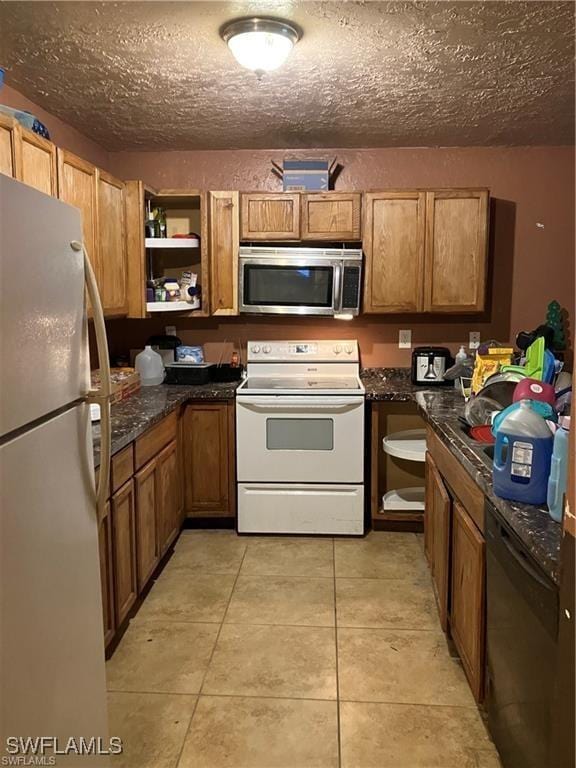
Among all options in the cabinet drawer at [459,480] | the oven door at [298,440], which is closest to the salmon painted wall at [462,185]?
the oven door at [298,440]

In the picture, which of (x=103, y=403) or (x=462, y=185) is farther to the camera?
(x=462, y=185)

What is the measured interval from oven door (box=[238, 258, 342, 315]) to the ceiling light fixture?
1.47 meters

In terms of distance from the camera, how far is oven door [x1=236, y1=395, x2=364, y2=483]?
3.53 m

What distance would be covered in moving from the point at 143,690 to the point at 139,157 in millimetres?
3165

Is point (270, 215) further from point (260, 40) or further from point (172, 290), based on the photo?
point (260, 40)

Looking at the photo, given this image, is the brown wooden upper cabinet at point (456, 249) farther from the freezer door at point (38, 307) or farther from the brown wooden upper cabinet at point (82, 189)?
the freezer door at point (38, 307)

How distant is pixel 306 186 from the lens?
12.3ft

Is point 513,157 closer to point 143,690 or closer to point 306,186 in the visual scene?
point 306,186

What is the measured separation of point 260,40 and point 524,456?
1.69m

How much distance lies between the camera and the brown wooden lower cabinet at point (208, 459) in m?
3.64

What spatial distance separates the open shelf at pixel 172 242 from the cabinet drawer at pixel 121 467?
155cm

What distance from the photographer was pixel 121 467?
2.50m

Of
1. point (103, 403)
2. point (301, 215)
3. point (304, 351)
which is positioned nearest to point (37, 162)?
point (103, 403)

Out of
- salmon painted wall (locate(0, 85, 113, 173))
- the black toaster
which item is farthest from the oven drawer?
salmon painted wall (locate(0, 85, 113, 173))
